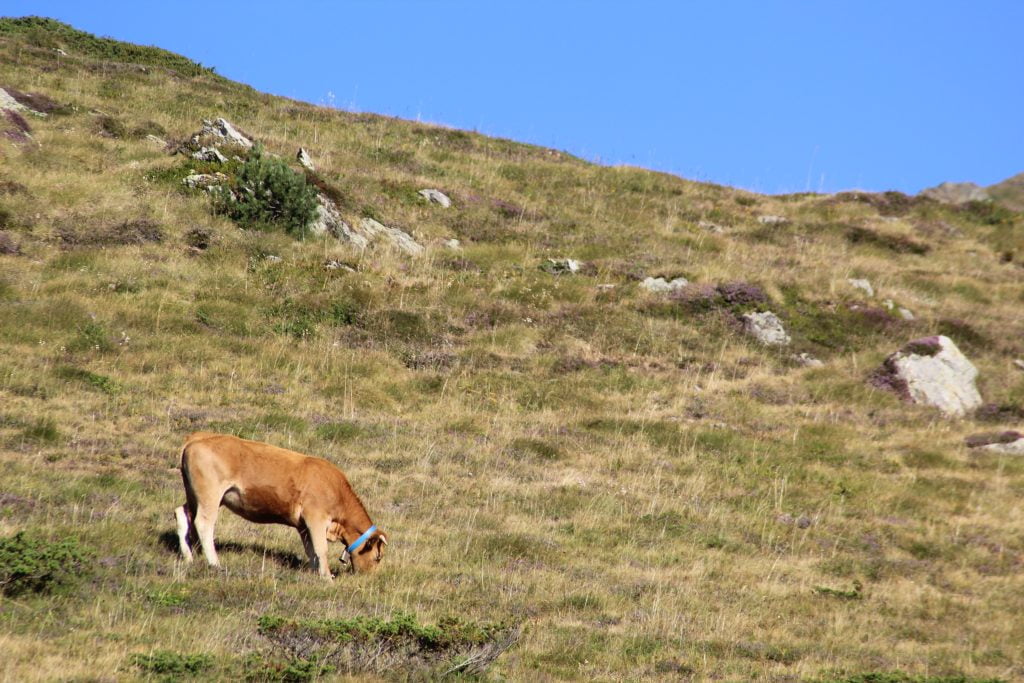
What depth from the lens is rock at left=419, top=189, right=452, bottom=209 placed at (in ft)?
115

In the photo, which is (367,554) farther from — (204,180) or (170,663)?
(204,180)

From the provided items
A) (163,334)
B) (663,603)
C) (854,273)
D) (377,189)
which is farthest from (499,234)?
(663,603)

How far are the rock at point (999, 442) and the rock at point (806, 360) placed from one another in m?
5.28

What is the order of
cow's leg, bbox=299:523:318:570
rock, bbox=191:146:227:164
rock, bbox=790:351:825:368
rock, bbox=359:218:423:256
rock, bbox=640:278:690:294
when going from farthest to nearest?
rock, bbox=359:218:423:256
rock, bbox=191:146:227:164
rock, bbox=640:278:690:294
rock, bbox=790:351:825:368
cow's leg, bbox=299:523:318:570

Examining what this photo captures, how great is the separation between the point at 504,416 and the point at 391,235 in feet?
39.5

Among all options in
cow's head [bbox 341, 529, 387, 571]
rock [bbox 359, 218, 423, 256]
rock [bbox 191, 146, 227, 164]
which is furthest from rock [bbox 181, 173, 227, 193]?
cow's head [bbox 341, 529, 387, 571]

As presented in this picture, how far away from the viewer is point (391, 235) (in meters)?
31.0

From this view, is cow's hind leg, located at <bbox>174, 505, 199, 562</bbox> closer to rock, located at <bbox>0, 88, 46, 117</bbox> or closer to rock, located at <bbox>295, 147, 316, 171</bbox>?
rock, located at <bbox>295, 147, 316, 171</bbox>

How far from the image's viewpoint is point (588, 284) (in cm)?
3003

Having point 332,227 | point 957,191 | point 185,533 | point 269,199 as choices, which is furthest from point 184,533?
point 957,191

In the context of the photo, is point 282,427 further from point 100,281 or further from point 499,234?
point 499,234

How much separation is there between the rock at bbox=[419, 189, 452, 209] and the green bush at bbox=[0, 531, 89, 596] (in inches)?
1039

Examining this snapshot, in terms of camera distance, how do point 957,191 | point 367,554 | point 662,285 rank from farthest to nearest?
point 957,191 < point 662,285 < point 367,554

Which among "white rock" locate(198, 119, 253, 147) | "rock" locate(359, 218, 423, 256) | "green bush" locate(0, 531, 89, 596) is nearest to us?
"green bush" locate(0, 531, 89, 596)
